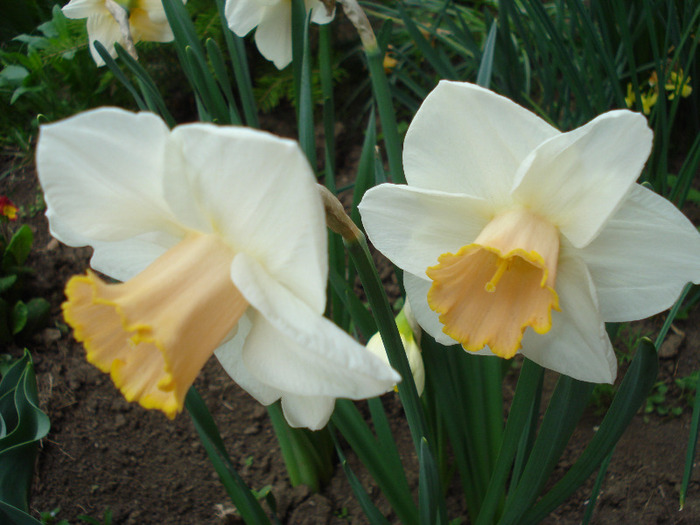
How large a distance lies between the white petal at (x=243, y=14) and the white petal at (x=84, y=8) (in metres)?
0.45

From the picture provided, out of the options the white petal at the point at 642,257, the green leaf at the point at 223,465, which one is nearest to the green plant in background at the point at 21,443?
the green leaf at the point at 223,465

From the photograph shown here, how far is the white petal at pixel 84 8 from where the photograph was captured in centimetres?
150

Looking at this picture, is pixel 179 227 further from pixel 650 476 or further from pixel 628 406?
pixel 650 476

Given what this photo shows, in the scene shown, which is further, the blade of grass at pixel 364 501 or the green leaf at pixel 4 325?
the green leaf at pixel 4 325

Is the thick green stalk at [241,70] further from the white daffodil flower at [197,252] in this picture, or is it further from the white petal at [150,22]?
the white daffodil flower at [197,252]

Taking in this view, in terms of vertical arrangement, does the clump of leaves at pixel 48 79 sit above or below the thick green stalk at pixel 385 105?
below

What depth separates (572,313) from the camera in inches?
32.4

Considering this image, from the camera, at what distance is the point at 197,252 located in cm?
66

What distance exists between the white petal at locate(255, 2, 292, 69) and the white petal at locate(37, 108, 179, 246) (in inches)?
33.6

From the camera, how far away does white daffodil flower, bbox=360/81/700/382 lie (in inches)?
29.4

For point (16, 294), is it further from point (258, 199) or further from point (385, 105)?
point (258, 199)

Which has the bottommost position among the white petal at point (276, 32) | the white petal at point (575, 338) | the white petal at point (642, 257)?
the white petal at point (575, 338)

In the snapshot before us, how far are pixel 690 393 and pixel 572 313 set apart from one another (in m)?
1.25

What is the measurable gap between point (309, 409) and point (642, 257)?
1.60ft
